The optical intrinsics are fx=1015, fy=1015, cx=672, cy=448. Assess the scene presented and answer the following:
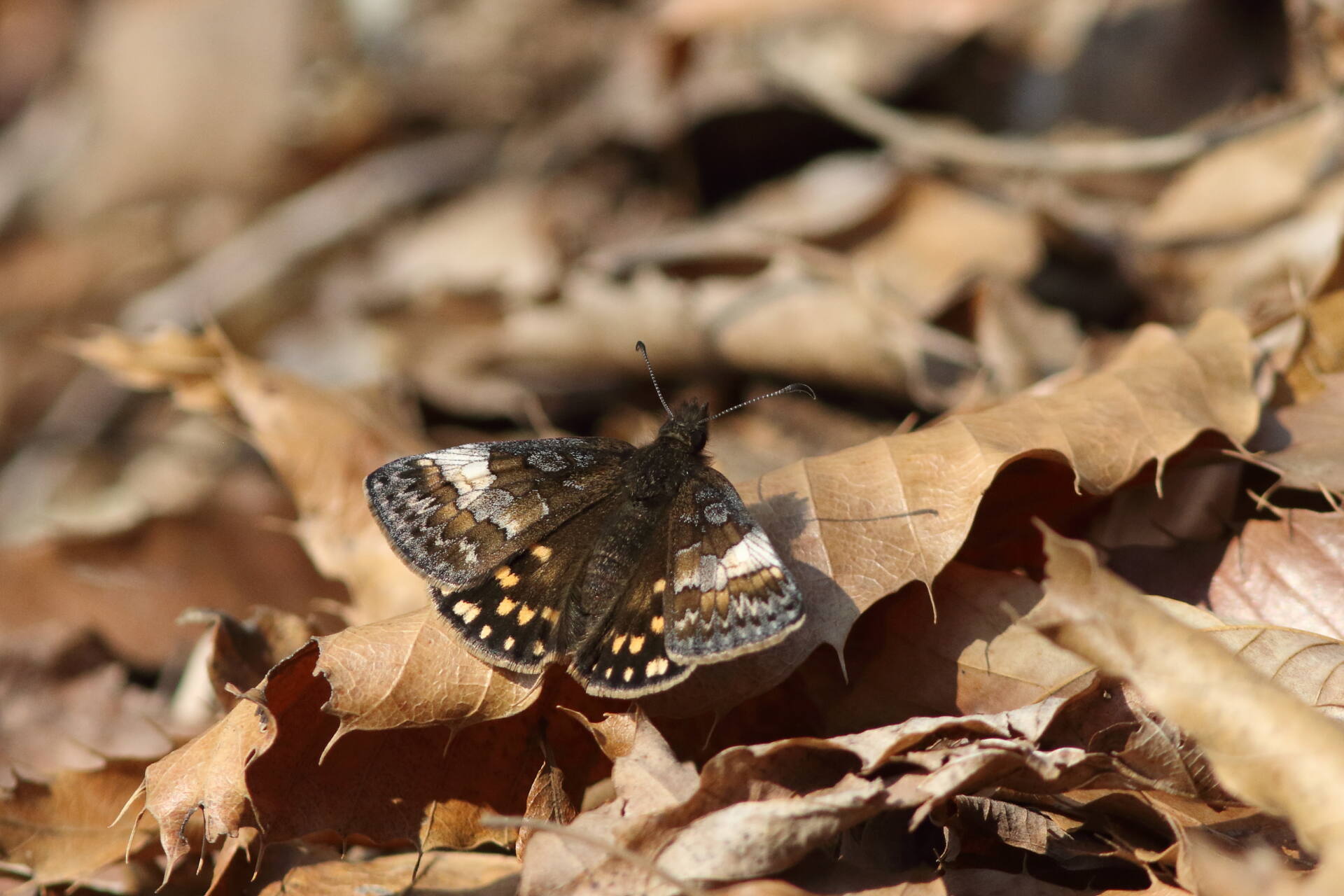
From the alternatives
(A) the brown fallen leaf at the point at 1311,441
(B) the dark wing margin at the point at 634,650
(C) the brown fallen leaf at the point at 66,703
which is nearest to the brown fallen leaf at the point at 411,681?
(B) the dark wing margin at the point at 634,650

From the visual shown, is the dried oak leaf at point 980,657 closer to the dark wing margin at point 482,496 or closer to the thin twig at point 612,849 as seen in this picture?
the thin twig at point 612,849

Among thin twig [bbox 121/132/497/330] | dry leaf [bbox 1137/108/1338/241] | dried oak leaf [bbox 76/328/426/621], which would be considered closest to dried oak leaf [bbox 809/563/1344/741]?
dried oak leaf [bbox 76/328/426/621]

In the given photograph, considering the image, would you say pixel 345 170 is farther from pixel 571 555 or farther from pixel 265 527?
pixel 571 555

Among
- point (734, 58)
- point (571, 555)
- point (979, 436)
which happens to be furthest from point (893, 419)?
point (734, 58)

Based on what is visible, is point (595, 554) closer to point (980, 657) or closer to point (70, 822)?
point (980, 657)

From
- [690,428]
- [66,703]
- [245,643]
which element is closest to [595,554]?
[690,428]

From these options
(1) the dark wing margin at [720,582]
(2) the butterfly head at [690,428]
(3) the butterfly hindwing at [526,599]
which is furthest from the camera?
(2) the butterfly head at [690,428]
